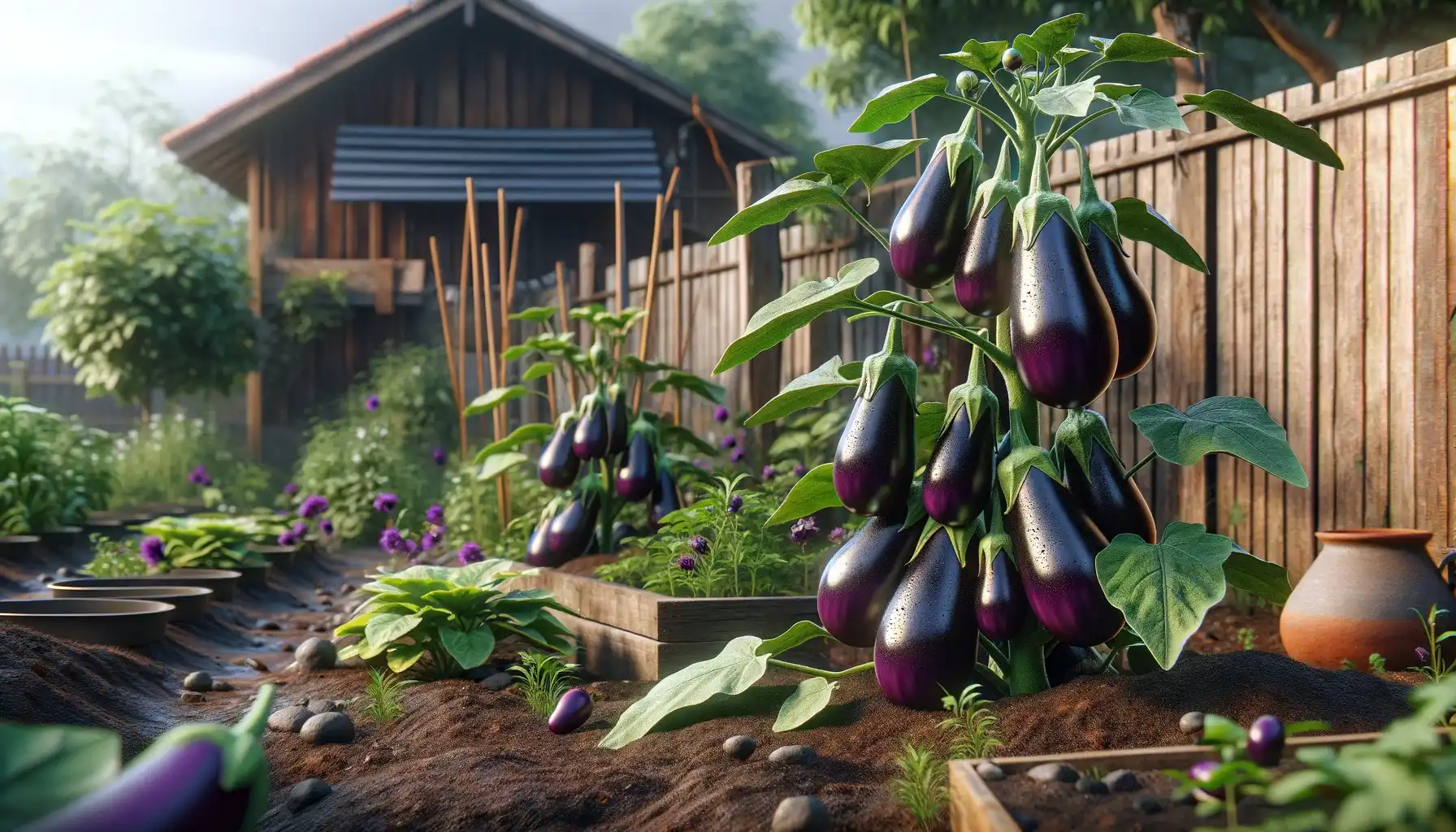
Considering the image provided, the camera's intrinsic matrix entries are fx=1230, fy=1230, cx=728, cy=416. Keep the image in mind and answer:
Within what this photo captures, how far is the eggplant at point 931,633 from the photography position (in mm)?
1994

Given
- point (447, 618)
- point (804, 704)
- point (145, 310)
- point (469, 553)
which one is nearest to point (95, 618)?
point (447, 618)

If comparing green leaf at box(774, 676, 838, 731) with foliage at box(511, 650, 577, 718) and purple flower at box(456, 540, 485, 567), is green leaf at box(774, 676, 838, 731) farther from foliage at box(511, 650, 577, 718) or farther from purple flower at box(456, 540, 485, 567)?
purple flower at box(456, 540, 485, 567)

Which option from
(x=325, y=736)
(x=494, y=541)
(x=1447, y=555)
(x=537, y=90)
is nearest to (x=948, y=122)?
(x=537, y=90)

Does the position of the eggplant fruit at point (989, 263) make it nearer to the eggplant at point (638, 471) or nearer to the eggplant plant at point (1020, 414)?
the eggplant plant at point (1020, 414)

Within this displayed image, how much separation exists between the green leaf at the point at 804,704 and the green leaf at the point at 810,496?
1.07 ft

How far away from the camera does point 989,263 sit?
197 cm

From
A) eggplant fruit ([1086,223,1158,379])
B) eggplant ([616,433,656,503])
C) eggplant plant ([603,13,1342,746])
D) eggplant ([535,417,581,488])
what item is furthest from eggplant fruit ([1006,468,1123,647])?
eggplant ([535,417,581,488])

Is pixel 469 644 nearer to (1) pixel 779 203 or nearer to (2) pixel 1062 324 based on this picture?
(1) pixel 779 203

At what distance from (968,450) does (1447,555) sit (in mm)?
1765

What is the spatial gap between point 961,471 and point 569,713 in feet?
3.35

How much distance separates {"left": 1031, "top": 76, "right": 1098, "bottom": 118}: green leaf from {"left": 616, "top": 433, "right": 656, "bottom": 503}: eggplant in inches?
101

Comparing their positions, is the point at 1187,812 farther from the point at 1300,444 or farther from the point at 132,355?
the point at 132,355

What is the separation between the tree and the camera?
2975 centimetres

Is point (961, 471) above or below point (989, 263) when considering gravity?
below
